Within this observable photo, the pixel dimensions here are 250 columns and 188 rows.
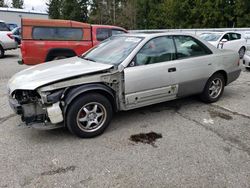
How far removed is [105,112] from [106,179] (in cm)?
125

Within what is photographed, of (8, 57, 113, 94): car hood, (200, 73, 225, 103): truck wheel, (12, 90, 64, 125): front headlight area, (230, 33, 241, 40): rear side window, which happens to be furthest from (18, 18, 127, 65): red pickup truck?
(230, 33, 241, 40): rear side window

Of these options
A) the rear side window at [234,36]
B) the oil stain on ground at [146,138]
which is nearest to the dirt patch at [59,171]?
the oil stain on ground at [146,138]

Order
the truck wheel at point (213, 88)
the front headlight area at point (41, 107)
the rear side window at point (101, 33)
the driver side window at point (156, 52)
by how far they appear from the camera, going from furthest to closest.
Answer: the rear side window at point (101, 33) → the truck wheel at point (213, 88) → the driver side window at point (156, 52) → the front headlight area at point (41, 107)

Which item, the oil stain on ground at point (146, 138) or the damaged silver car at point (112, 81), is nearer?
the damaged silver car at point (112, 81)

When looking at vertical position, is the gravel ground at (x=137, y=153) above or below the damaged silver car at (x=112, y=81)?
below

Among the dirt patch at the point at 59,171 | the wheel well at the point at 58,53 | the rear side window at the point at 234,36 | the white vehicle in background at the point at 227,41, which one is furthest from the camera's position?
the rear side window at the point at 234,36

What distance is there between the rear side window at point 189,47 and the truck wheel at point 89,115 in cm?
176

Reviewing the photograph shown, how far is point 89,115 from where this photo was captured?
3842 mm

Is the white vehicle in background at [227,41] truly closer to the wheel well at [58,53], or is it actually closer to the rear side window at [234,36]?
the rear side window at [234,36]

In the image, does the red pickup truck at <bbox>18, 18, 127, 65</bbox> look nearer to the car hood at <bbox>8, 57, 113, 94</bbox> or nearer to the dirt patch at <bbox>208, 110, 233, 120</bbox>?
the car hood at <bbox>8, 57, 113, 94</bbox>

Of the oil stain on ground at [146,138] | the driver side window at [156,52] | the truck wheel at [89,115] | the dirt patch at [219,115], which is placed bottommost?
A: the oil stain on ground at [146,138]

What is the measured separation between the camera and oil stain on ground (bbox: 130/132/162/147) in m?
3.77

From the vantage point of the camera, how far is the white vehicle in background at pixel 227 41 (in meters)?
12.2

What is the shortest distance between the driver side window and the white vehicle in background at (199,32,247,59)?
838cm
